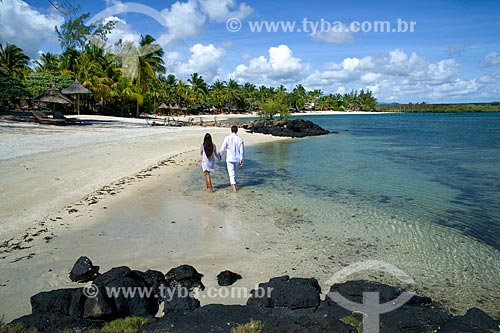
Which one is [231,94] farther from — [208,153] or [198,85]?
[208,153]

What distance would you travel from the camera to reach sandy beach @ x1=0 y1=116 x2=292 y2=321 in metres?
5.58

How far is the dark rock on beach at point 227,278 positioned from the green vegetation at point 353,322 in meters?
1.75

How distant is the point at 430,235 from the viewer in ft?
25.4

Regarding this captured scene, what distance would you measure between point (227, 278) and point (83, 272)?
2.02 metres

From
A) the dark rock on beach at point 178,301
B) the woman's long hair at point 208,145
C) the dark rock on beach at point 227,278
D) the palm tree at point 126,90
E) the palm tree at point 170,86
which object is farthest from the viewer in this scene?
the palm tree at point 170,86

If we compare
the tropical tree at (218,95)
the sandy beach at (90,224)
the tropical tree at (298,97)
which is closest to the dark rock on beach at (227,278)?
the sandy beach at (90,224)

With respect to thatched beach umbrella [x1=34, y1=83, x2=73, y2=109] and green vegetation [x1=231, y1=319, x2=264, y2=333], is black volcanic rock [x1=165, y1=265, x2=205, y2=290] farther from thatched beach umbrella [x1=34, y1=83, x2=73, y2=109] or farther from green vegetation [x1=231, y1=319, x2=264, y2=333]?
Result: thatched beach umbrella [x1=34, y1=83, x2=73, y2=109]

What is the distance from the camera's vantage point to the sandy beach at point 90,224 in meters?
5.58

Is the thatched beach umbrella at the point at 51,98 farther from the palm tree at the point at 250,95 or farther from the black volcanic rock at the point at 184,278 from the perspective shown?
the palm tree at the point at 250,95

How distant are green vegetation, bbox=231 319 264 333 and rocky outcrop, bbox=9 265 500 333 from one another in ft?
0.20

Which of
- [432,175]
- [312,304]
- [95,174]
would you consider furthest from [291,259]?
[432,175]

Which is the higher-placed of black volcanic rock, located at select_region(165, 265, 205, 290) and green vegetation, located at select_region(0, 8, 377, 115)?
green vegetation, located at select_region(0, 8, 377, 115)

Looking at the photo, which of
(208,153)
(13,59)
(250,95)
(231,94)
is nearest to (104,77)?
(13,59)

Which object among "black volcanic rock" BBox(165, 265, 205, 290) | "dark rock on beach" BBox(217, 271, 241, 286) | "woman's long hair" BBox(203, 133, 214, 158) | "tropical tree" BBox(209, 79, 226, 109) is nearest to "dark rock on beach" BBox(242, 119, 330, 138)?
"woman's long hair" BBox(203, 133, 214, 158)
